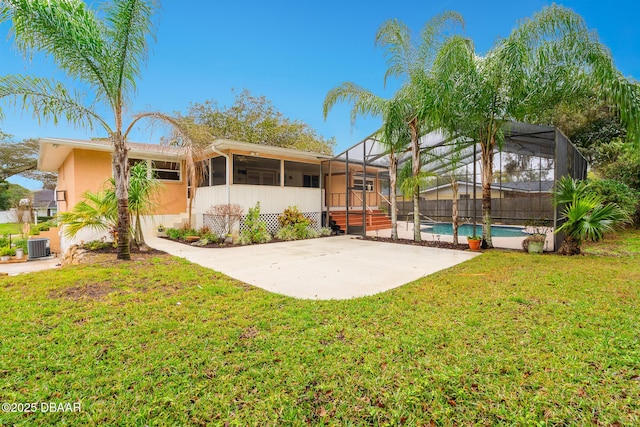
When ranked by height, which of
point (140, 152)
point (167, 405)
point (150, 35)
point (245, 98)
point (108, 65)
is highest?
point (245, 98)

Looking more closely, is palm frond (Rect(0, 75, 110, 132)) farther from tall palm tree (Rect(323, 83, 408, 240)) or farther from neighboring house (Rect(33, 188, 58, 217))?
neighboring house (Rect(33, 188, 58, 217))

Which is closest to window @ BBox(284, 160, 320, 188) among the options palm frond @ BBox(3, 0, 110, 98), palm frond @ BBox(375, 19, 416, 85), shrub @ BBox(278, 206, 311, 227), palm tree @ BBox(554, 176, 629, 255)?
shrub @ BBox(278, 206, 311, 227)

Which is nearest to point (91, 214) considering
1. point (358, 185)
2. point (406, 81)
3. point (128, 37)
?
point (128, 37)

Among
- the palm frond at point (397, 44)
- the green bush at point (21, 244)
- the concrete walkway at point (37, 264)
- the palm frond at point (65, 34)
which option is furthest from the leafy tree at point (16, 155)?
the palm frond at point (397, 44)

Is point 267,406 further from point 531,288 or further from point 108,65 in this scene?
point 108,65

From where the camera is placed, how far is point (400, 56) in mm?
8945

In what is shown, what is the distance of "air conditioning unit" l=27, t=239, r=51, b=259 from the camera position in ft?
38.8

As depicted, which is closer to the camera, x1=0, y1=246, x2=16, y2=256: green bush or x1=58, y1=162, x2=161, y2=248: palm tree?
x1=58, y1=162, x2=161, y2=248: palm tree

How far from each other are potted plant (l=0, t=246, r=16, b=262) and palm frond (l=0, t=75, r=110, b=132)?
9795 mm

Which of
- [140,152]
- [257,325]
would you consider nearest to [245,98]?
[140,152]

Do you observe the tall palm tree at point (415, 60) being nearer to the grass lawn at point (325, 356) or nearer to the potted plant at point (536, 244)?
the potted plant at point (536, 244)

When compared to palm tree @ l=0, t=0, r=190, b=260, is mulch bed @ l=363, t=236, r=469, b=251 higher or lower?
lower

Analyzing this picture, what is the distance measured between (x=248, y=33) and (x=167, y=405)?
18.5 m

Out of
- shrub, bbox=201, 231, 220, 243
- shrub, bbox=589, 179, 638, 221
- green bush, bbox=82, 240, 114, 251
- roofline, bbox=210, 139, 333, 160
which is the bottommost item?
green bush, bbox=82, 240, 114, 251
